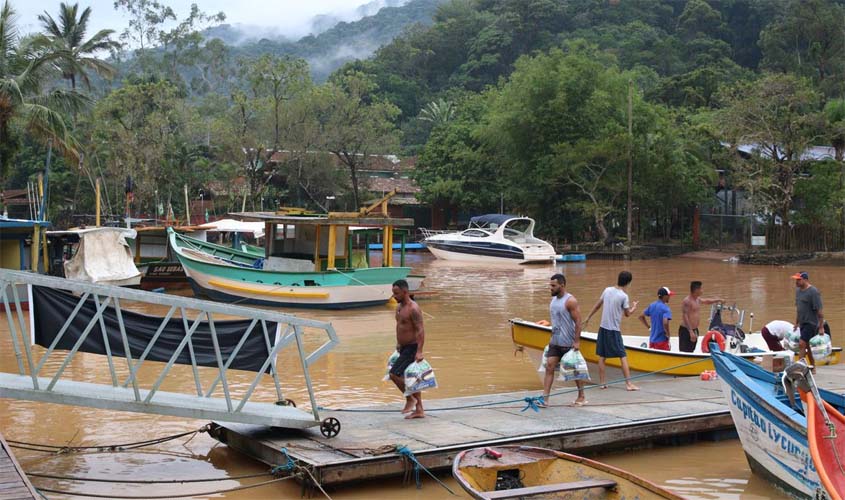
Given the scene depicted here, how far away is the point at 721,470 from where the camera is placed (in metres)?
9.33

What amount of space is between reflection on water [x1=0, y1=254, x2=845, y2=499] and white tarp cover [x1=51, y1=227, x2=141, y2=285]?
2635mm

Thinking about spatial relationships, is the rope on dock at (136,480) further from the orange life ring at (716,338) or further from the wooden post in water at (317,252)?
the wooden post in water at (317,252)

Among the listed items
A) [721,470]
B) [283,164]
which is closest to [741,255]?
[283,164]

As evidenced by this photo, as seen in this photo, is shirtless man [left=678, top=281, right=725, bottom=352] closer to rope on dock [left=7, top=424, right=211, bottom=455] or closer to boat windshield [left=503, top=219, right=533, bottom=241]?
rope on dock [left=7, top=424, right=211, bottom=455]

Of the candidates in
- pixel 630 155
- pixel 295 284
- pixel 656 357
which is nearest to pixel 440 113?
pixel 630 155

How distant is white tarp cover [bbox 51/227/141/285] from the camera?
990 inches

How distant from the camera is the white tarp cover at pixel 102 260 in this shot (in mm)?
25156

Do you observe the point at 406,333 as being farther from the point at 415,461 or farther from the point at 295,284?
the point at 295,284

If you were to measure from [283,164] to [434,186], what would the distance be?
8.17 metres

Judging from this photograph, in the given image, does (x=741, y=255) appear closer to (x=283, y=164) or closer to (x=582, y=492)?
(x=283, y=164)

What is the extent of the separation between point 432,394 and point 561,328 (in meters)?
3.27

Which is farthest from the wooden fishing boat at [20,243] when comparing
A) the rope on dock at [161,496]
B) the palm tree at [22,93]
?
the rope on dock at [161,496]

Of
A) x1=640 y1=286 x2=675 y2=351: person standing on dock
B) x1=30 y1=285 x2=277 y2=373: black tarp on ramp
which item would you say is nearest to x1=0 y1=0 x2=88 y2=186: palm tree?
x1=30 y1=285 x2=277 y2=373: black tarp on ramp

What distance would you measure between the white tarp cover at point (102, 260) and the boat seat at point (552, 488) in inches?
784
